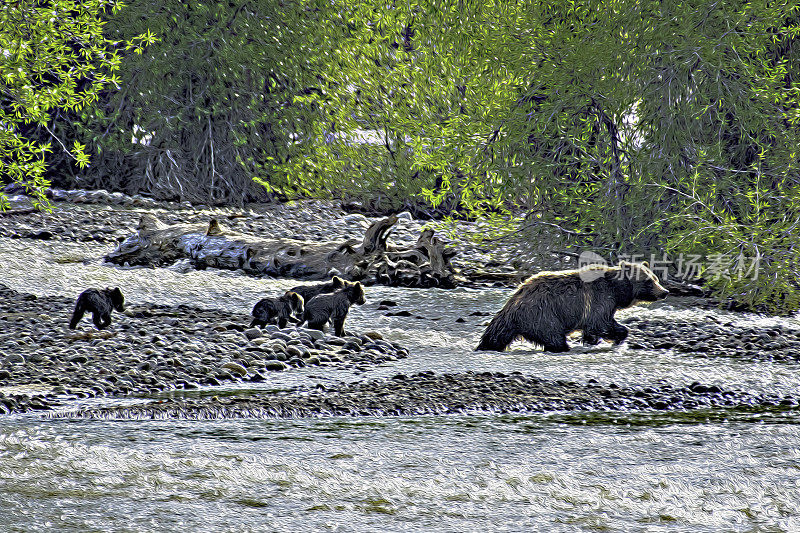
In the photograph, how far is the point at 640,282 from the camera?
8172mm

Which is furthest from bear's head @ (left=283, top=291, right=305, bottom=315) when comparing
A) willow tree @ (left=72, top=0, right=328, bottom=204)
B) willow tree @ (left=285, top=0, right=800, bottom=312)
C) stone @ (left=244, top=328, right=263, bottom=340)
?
willow tree @ (left=72, top=0, right=328, bottom=204)

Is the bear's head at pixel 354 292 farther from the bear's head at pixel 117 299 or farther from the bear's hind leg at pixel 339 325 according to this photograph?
the bear's head at pixel 117 299

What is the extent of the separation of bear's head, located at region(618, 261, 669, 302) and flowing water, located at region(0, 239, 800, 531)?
1.74 meters

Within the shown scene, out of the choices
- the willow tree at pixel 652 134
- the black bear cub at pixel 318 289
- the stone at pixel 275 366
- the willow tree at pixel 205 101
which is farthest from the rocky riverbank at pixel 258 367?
the willow tree at pixel 205 101

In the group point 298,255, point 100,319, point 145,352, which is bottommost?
point 145,352

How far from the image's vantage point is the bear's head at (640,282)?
8.14m

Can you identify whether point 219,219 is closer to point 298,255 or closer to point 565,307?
point 298,255

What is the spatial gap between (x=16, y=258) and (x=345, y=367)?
7250mm

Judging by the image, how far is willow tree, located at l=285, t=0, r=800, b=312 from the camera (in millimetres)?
9547

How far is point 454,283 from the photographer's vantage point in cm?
1133

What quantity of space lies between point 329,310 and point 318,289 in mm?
487

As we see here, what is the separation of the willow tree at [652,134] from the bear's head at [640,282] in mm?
1285

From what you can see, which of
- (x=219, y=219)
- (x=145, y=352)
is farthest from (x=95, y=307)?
(x=219, y=219)

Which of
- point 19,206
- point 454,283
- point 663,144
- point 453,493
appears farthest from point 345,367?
point 19,206
